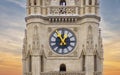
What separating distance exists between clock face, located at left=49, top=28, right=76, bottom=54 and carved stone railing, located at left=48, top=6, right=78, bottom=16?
1599 millimetres

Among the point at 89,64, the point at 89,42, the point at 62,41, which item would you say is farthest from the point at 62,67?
the point at 89,42

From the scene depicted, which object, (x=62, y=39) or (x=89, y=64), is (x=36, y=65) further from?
(x=89, y=64)

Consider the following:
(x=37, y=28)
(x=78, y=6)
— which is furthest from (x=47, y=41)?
(x=78, y=6)

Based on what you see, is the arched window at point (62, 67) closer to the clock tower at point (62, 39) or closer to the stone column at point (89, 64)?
the clock tower at point (62, 39)

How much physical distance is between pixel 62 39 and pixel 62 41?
0.68 feet

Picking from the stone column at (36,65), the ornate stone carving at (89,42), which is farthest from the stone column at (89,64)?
the stone column at (36,65)

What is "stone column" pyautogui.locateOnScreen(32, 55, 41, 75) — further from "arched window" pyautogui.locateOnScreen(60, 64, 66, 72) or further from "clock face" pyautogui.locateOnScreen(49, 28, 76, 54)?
"arched window" pyautogui.locateOnScreen(60, 64, 66, 72)

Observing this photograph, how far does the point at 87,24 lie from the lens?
4653 centimetres

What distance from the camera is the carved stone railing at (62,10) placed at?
47594 millimetres

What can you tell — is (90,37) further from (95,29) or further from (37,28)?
(37,28)

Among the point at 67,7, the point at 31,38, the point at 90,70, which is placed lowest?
the point at 90,70

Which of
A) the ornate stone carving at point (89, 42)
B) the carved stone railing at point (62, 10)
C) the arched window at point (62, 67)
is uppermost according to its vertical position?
the carved stone railing at point (62, 10)

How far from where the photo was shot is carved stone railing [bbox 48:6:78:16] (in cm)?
4759

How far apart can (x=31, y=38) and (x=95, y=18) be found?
20.3ft
